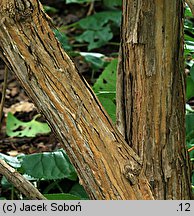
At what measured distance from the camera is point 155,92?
2.85 feet

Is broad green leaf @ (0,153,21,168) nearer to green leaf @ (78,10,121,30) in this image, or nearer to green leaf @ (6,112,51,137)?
green leaf @ (6,112,51,137)

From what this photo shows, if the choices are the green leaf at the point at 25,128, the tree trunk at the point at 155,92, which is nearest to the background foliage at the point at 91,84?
the green leaf at the point at 25,128

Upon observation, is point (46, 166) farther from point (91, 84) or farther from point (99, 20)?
point (99, 20)

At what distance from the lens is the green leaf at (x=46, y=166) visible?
1.25m

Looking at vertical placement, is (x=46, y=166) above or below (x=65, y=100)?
below

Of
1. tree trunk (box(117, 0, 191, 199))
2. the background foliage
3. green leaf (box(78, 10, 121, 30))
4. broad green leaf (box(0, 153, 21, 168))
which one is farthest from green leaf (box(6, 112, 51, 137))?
tree trunk (box(117, 0, 191, 199))

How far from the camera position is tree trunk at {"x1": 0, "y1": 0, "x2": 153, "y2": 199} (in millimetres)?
751

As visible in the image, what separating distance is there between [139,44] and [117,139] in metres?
0.17

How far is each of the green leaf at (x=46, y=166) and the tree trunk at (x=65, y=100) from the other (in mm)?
471

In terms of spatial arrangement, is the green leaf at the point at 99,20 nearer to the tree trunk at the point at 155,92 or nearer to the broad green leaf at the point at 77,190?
the broad green leaf at the point at 77,190

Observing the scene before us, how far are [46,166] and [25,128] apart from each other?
717 millimetres

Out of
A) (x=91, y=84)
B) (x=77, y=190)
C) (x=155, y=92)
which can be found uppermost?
(x=155, y=92)

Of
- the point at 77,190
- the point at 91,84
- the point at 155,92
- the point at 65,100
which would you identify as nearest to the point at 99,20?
the point at 91,84
